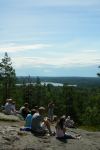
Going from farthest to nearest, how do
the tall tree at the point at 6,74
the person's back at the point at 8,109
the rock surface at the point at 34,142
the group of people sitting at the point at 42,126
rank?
the tall tree at the point at 6,74
the person's back at the point at 8,109
the group of people sitting at the point at 42,126
the rock surface at the point at 34,142

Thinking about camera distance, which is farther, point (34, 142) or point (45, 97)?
point (45, 97)

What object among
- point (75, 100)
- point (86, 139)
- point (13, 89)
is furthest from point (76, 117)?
point (86, 139)

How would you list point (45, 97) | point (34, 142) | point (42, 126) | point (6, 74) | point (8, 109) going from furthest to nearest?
point (45, 97) → point (6, 74) → point (8, 109) → point (42, 126) → point (34, 142)

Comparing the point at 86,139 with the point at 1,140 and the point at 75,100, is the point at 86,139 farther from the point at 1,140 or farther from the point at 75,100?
the point at 75,100

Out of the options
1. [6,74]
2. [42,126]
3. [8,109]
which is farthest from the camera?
[6,74]

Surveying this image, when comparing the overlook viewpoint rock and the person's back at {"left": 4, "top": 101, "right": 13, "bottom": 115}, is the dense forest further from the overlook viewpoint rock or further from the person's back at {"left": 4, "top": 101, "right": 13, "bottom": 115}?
the overlook viewpoint rock

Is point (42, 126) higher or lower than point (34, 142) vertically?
higher

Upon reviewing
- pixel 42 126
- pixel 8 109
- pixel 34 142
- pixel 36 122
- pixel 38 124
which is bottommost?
pixel 34 142

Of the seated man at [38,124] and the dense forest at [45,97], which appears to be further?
the dense forest at [45,97]

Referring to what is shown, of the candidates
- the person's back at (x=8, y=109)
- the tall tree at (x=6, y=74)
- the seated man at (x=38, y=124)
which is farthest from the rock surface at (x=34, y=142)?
the tall tree at (x=6, y=74)

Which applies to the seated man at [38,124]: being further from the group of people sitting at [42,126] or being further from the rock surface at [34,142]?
the rock surface at [34,142]

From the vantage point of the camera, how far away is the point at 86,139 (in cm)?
2447

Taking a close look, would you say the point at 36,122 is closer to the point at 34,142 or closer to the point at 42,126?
the point at 42,126

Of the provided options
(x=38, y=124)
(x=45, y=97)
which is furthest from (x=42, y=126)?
(x=45, y=97)
